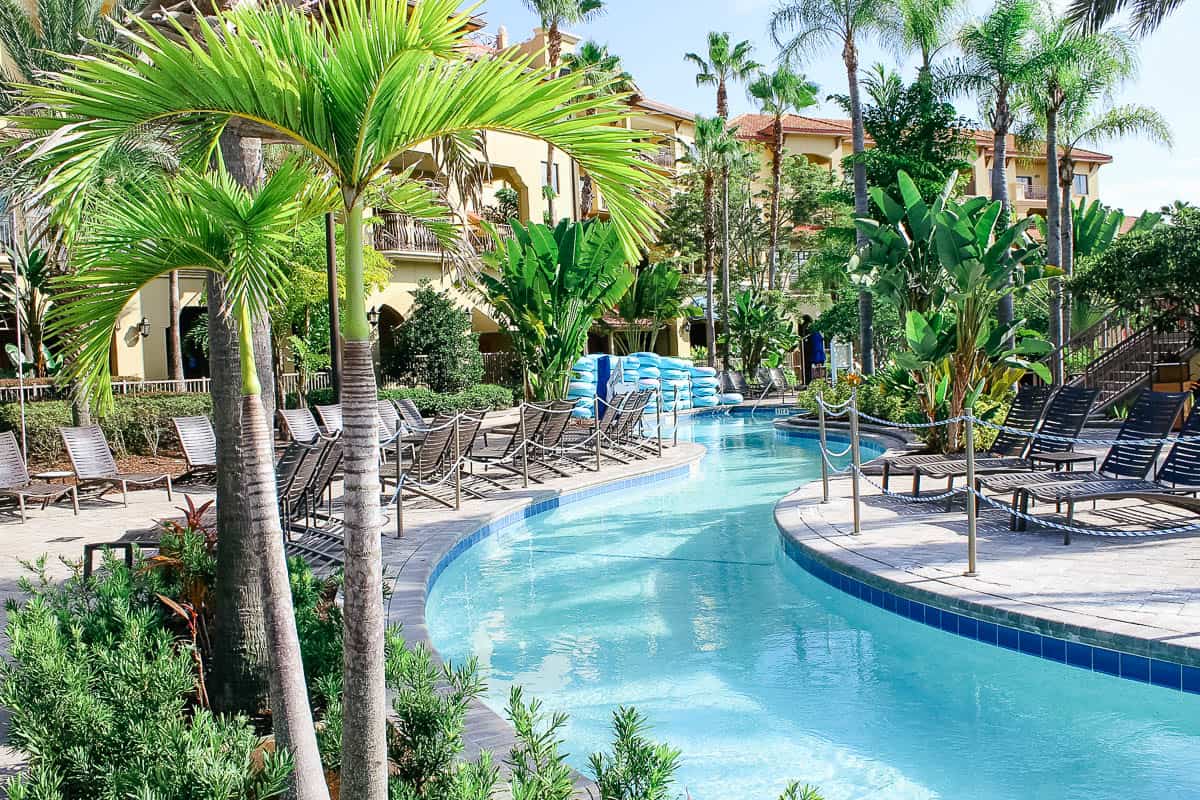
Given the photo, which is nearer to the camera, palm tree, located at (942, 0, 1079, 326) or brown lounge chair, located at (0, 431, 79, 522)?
brown lounge chair, located at (0, 431, 79, 522)

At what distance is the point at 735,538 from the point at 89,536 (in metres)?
6.59

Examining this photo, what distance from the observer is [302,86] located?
3.15 metres

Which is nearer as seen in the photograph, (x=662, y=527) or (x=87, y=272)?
(x=87, y=272)

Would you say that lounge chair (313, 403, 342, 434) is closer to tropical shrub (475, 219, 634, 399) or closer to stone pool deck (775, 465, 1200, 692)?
stone pool deck (775, 465, 1200, 692)

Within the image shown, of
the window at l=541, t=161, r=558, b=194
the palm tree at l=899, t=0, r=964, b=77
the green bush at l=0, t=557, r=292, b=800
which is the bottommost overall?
the green bush at l=0, t=557, r=292, b=800

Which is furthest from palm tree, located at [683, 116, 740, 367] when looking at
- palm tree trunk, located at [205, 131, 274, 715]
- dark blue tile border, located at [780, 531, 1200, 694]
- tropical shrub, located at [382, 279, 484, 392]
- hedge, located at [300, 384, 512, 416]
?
palm tree trunk, located at [205, 131, 274, 715]

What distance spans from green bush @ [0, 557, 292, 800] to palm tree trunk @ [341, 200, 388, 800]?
37 cm

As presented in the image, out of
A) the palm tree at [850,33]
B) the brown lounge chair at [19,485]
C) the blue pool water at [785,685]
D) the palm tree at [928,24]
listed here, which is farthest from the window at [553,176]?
the blue pool water at [785,685]

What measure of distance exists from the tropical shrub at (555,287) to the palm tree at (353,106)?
719 inches

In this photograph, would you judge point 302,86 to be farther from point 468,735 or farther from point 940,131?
point 940,131

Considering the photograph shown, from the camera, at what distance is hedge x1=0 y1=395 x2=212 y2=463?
52.7ft

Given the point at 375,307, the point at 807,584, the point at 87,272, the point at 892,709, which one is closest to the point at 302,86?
the point at 87,272

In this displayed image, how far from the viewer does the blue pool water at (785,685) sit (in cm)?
502

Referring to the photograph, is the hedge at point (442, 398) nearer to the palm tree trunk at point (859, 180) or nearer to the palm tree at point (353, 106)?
the palm tree trunk at point (859, 180)
